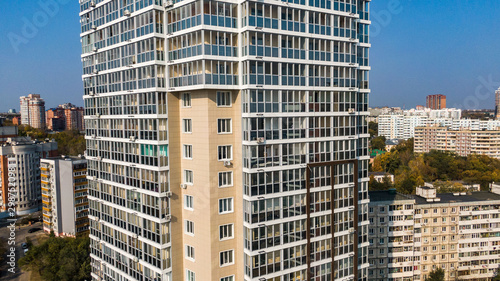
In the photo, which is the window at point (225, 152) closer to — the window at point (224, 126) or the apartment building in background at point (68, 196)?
the window at point (224, 126)

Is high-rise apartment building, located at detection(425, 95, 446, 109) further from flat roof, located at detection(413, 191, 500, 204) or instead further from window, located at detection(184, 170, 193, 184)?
window, located at detection(184, 170, 193, 184)

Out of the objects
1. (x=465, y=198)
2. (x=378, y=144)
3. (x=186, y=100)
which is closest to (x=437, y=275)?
(x=465, y=198)

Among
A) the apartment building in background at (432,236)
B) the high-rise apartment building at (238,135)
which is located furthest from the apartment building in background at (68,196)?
the apartment building in background at (432,236)

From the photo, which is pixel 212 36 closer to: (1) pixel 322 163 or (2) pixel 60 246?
(1) pixel 322 163

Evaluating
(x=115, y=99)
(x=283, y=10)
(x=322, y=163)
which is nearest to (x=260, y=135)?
(x=322, y=163)

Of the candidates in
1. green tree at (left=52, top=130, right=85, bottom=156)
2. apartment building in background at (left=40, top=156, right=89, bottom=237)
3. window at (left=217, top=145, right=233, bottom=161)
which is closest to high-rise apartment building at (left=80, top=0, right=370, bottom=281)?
window at (left=217, top=145, right=233, bottom=161)
